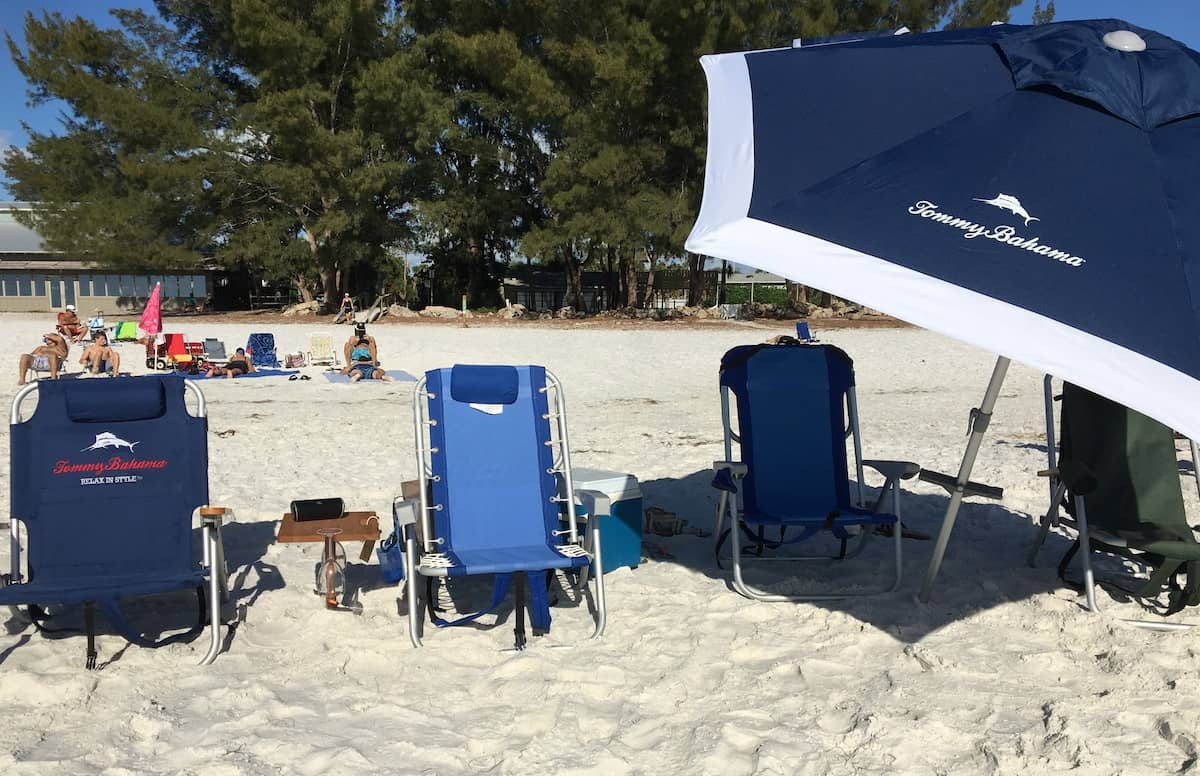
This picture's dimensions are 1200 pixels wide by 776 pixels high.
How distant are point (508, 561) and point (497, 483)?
530 mm

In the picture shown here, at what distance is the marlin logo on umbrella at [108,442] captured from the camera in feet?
11.9

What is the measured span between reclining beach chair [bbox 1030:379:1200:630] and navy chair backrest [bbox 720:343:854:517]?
99 centimetres

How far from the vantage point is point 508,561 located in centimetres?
353

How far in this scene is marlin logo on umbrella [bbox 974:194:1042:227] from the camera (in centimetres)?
265

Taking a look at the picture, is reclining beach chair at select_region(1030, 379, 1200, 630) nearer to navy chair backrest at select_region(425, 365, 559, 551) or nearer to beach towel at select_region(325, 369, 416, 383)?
navy chair backrest at select_region(425, 365, 559, 551)

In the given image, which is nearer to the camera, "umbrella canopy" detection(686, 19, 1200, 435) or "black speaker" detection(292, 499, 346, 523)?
"umbrella canopy" detection(686, 19, 1200, 435)

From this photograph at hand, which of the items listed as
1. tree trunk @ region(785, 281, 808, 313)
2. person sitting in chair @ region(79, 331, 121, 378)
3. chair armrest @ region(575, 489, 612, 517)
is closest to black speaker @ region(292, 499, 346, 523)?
chair armrest @ region(575, 489, 612, 517)

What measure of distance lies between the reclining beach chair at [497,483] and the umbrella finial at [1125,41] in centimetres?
234

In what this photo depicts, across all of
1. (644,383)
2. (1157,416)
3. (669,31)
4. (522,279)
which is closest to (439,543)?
(1157,416)

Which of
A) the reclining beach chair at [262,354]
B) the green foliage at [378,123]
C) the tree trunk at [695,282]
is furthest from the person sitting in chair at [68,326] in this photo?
the tree trunk at [695,282]

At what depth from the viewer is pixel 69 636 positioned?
3.51 meters

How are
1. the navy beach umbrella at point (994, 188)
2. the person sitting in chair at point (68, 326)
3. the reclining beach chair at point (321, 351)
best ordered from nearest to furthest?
the navy beach umbrella at point (994, 188) → the person sitting in chair at point (68, 326) → the reclining beach chair at point (321, 351)

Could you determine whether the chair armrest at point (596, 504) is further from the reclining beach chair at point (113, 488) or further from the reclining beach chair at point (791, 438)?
the reclining beach chair at point (113, 488)

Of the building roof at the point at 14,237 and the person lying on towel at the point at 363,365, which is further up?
the building roof at the point at 14,237
